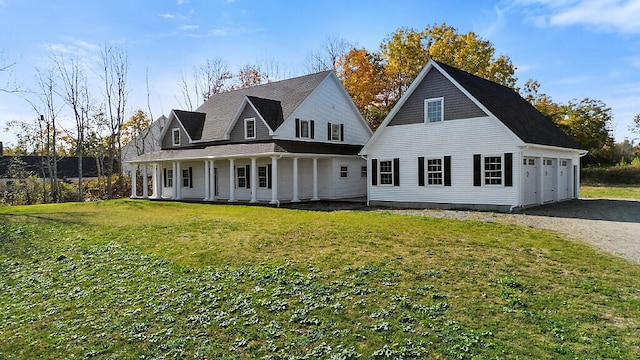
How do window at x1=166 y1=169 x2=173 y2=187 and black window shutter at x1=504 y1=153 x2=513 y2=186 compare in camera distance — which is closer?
black window shutter at x1=504 y1=153 x2=513 y2=186

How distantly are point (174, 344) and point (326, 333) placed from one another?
211 centimetres

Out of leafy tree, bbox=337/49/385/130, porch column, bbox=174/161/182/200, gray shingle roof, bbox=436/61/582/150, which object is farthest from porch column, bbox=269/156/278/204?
leafy tree, bbox=337/49/385/130

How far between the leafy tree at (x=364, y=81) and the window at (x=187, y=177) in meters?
16.2

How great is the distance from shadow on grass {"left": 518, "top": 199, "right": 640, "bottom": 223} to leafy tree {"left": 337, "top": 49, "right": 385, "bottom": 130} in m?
20.5

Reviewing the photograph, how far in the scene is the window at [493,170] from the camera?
16.8 m

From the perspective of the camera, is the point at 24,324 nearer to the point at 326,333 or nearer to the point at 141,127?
the point at 326,333

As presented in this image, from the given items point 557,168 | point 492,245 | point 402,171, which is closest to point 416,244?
point 492,245

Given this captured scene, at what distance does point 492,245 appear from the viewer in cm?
965

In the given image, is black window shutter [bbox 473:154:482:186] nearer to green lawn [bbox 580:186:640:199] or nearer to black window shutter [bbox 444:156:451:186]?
black window shutter [bbox 444:156:451:186]

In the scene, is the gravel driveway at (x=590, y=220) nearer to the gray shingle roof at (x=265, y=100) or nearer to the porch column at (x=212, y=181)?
the gray shingle roof at (x=265, y=100)

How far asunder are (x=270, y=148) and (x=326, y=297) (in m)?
15.3

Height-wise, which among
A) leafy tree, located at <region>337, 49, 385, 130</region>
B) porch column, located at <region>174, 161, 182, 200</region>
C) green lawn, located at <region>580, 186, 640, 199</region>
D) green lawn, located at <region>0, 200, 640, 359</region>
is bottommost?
green lawn, located at <region>0, 200, 640, 359</region>

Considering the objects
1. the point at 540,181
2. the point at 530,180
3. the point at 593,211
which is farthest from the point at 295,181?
the point at 593,211

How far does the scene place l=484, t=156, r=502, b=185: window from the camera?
16844 millimetres
